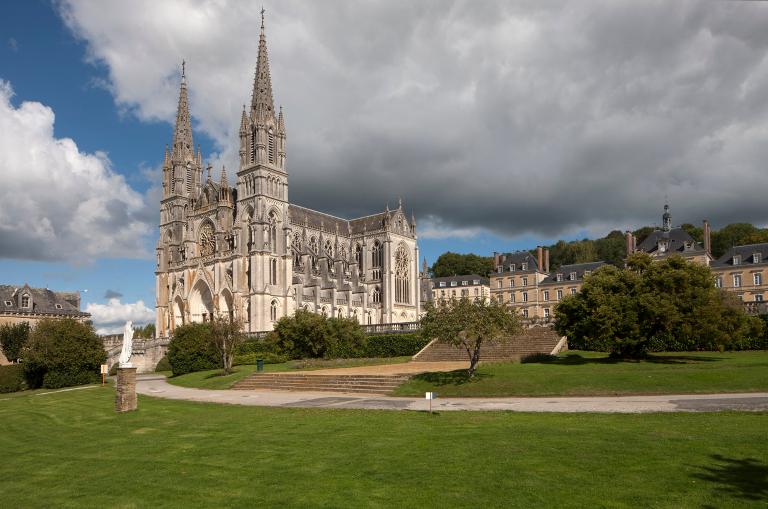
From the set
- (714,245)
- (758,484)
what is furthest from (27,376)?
(714,245)

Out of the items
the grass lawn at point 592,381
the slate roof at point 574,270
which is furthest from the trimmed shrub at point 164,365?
the slate roof at point 574,270

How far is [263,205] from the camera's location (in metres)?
69.1

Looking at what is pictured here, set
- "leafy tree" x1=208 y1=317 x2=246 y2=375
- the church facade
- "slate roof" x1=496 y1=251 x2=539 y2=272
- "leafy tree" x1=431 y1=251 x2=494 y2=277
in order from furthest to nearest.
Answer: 1. "leafy tree" x1=431 y1=251 x2=494 y2=277
2. "slate roof" x1=496 y1=251 x2=539 y2=272
3. the church facade
4. "leafy tree" x1=208 y1=317 x2=246 y2=375

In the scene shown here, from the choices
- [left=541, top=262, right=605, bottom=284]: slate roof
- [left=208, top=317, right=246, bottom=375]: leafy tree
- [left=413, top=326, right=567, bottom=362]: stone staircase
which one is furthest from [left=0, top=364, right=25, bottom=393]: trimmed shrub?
[left=541, top=262, right=605, bottom=284]: slate roof

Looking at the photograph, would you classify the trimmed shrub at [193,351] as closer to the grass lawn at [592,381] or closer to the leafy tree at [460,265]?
the grass lawn at [592,381]

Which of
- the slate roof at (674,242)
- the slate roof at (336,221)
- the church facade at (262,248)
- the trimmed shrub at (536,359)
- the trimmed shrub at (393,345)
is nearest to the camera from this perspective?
the trimmed shrub at (536,359)

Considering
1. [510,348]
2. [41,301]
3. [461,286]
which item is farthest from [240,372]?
[461,286]

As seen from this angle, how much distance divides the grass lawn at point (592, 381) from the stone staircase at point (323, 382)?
1053 mm

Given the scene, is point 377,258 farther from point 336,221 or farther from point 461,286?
point 461,286

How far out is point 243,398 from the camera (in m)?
24.5

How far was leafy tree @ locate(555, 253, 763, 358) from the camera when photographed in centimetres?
2809

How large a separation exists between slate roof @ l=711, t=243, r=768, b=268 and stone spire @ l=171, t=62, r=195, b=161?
232 ft

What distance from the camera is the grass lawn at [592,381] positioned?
799 inches

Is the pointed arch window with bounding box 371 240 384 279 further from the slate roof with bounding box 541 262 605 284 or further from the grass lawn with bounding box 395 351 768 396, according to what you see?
the grass lawn with bounding box 395 351 768 396
